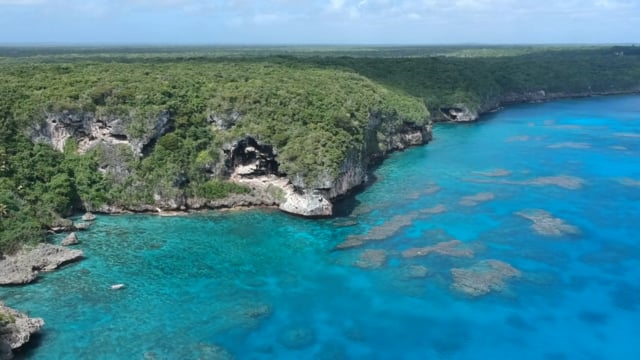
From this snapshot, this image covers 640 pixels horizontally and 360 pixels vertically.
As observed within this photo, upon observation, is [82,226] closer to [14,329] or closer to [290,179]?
[290,179]

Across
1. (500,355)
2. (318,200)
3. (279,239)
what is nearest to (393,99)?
(318,200)

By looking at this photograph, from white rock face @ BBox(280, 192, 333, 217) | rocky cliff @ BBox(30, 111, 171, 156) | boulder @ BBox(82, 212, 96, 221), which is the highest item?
rocky cliff @ BBox(30, 111, 171, 156)

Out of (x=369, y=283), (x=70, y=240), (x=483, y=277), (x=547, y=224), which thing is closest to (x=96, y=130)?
(x=70, y=240)

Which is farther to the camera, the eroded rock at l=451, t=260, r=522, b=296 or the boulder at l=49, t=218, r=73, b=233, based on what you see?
the boulder at l=49, t=218, r=73, b=233

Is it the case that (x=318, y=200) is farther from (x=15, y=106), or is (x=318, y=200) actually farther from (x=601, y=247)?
(x=15, y=106)

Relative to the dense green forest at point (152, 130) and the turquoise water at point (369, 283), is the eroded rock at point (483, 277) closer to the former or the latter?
the turquoise water at point (369, 283)

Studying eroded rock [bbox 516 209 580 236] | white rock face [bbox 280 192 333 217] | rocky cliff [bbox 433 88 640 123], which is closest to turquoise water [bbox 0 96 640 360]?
eroded rock [bbox 516 209 580 236]

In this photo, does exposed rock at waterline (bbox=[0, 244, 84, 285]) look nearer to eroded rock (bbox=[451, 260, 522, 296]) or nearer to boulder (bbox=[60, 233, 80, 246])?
boulder (bbox=[60, 233, 80, 246])
